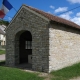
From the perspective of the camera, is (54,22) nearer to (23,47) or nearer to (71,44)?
(71,44)

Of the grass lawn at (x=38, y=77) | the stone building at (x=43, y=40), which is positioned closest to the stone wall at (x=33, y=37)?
the stone building at (x=43, y=40)

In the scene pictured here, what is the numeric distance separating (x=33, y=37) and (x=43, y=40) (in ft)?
3.08

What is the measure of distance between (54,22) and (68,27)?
2.43 meters

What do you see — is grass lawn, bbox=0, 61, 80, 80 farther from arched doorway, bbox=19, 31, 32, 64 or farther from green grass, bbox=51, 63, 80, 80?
arched doorway, bbox=19, 31, 32, 64

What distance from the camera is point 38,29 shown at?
13.2 metres

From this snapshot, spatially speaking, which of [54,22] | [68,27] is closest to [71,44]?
[68,27]

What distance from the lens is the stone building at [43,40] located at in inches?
501

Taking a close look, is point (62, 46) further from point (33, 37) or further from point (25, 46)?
point (25, 46)

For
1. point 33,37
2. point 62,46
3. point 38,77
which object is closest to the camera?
point 38,77

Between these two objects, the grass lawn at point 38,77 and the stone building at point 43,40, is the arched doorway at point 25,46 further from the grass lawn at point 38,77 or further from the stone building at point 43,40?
the grass lawn at point 38,77

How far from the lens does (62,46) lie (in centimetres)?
1395

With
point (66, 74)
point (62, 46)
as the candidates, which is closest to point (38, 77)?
point (66, 74)

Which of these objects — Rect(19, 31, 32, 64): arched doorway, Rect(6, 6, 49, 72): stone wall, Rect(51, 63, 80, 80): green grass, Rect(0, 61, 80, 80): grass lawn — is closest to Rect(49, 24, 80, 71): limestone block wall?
Rect(6, 6, 49, 72): stone wall

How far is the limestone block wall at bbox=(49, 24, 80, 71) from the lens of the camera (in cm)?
1279
